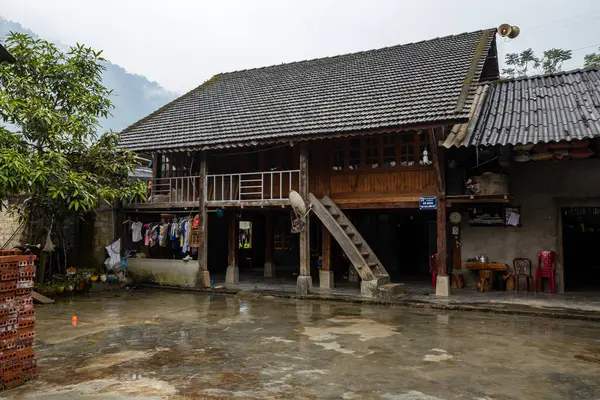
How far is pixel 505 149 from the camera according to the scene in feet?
39.4

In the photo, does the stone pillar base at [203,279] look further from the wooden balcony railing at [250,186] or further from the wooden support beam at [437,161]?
the wooden support beam at [437,161]

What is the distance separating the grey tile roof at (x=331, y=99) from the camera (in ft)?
40.3

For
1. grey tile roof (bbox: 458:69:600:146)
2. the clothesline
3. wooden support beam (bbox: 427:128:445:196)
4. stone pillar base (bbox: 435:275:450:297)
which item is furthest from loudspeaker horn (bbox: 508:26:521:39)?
the clothesline

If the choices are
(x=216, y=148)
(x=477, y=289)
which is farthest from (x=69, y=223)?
(x=477, y=289)

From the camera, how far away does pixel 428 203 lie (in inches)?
476

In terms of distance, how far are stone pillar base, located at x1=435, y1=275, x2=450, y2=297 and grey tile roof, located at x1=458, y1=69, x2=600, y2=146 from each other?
3.49m

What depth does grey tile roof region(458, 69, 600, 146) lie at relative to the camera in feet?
36.0

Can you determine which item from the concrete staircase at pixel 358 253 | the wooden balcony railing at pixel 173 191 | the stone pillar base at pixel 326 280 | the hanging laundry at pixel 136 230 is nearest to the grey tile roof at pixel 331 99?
the wooden balcony railing at pixel 173 191

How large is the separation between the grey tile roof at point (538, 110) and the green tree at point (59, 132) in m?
9.59

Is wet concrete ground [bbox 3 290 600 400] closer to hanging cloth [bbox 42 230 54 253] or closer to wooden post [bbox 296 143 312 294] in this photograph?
wooden post [bbox 296 143 312 294]

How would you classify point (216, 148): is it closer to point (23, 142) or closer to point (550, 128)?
point (23, 142)

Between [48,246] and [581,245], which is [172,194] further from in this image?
[581,245]

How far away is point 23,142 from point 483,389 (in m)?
11.7

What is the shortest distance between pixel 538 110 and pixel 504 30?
3957mm
